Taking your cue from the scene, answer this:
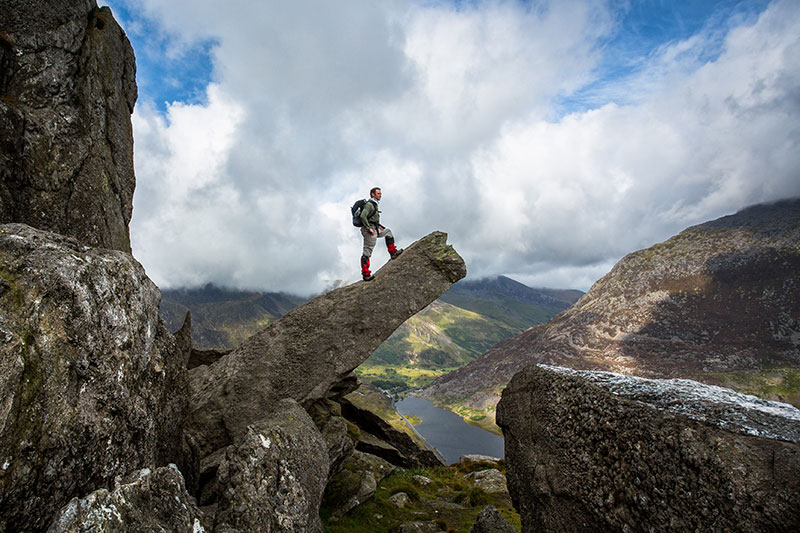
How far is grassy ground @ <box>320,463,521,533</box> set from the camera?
15781 millimetres

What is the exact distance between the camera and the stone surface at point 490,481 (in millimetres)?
28344

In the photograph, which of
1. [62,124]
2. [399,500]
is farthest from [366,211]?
[399,500]

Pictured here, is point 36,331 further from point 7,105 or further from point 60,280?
point 7,105

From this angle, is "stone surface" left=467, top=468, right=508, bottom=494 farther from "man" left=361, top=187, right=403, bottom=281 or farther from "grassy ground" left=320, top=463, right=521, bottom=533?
"man" left=361, top=187, right=403, bottom=281

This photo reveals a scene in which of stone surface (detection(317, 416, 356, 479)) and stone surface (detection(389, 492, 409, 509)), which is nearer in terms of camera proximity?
stone surface (detection(317, 416, 356, 479))

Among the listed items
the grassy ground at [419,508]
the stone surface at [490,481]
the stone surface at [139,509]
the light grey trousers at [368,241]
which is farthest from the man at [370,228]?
the stone surface at [490,481]

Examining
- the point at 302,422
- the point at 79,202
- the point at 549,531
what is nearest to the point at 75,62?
the point at 79,202

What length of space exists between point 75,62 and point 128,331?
1488cm

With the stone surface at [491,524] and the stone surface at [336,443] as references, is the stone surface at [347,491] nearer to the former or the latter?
the stone surface at [336,443]

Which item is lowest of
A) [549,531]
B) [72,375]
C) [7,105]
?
[549,531]

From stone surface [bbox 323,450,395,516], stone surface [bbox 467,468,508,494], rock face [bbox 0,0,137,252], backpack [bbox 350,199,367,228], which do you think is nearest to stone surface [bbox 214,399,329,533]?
stone surface [bbox 323,450,395,516]

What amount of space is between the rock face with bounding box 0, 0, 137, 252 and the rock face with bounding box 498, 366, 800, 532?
1842cm

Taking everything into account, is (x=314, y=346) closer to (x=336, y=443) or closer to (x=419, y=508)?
(x=336, y=443)

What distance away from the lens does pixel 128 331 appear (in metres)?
9.13
